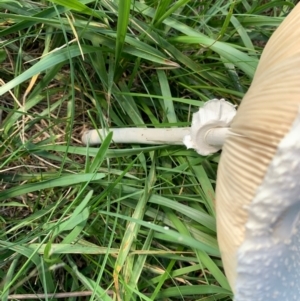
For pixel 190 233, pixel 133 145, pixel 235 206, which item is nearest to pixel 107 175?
pixel 133 145

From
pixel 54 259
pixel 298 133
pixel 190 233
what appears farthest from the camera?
pixel 190 233

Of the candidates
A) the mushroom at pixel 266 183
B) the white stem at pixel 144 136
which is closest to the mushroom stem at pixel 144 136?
the white stem at pixel 144 136

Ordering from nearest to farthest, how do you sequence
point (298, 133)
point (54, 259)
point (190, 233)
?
1. point (298, 133)
2. point (54, 259)
3. point (190, 233)

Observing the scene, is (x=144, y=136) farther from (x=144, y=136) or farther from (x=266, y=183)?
(x=266, y=183)

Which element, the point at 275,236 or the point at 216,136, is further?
the point at 216,136

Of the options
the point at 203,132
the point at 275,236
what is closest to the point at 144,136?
the point at 203,132

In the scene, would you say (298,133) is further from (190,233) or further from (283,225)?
(190,233)

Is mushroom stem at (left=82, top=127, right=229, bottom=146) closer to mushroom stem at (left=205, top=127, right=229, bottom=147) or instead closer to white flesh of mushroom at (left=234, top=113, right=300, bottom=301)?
mushroom stem at (left=205, top=127, right=229, bottom=147)
